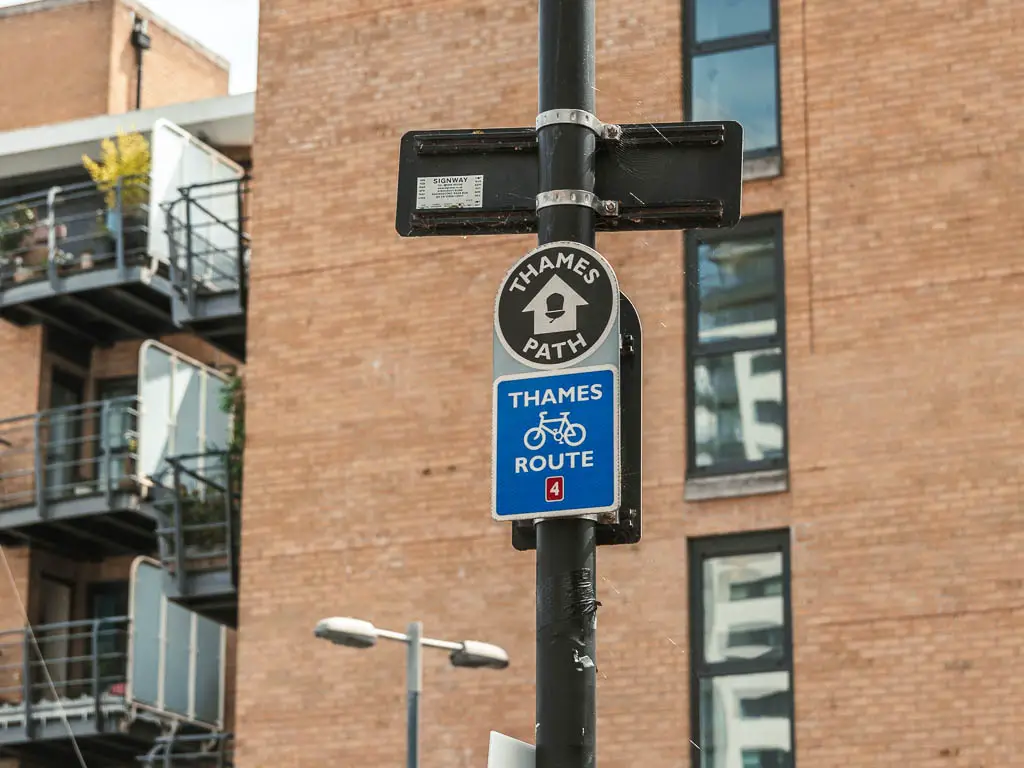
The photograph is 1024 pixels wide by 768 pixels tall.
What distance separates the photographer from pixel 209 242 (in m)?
25.8

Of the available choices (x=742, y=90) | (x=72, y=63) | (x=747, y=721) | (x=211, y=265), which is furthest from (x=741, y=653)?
(x=72, y=63)

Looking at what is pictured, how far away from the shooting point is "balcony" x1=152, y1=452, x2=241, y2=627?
2397 centimetres

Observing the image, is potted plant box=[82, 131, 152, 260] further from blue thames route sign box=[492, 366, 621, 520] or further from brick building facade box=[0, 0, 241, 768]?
blue thames route sign box=[492, 366, 621, 520]

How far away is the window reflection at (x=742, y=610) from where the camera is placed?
1934 centimetres

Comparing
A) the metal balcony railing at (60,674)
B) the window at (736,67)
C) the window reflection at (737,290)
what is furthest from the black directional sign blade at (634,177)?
the metal balcony railing at (60,674)

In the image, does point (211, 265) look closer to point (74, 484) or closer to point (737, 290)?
point (74, 484)

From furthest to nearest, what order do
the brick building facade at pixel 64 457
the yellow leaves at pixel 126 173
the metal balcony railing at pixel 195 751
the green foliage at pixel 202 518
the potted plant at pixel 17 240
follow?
the potted plant at pixel 17 240 → the yellow leaves at pixel 126 173 → the brick building facade at pixel 64 457 → the metal balcony railing at pixel 195 751 → the green foliage at pixel 202 518

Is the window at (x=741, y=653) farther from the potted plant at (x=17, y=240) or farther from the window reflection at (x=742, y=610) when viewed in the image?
the potted plant at (x=17, y=240)

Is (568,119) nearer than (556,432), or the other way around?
(556,432)

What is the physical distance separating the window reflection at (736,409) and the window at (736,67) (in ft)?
7.16

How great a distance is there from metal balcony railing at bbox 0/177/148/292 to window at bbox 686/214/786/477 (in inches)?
372

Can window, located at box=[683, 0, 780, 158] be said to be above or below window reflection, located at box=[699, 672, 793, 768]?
above

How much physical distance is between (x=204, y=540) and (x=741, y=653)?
7.71 m

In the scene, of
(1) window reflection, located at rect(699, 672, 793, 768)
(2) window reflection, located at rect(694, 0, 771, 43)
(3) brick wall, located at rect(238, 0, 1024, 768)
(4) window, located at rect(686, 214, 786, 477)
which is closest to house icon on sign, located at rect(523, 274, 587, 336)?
(3) brick wall, located at rect(238, 0, 1024, 768)
